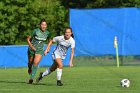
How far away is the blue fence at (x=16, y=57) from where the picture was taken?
3102cm

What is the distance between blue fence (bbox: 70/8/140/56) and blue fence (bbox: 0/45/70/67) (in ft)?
4.68

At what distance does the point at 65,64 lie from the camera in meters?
31.0

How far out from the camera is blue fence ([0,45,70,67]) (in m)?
31.0

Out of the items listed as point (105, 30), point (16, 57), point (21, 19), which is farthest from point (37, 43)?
point (21, 19)

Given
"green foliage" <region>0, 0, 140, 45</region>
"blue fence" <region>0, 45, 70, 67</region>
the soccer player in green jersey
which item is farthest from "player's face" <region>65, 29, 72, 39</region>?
"green foliage" <region>0, 0, 140, 45</region>

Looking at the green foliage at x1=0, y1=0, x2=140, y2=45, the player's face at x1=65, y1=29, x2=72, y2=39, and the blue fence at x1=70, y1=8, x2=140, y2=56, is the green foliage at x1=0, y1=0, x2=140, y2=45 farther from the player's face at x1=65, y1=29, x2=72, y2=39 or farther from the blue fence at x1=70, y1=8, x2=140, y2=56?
the player's face at x1=65, y1=29, x2=72, y2=39

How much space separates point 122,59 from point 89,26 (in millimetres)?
2699

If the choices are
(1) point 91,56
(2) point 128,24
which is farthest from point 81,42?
(2) point 128,24

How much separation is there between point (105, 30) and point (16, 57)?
5.38 m

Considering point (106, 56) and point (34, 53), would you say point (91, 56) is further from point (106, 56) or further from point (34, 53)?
point (34, 53)

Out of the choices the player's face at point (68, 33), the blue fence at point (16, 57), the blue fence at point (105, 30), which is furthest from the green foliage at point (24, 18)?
the player's face at point (68, 33)

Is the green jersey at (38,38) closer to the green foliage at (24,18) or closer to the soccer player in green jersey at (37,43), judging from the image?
the soccer player in green jersey at (37,43)

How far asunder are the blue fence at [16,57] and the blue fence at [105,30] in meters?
1.43

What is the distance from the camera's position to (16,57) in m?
31.2
